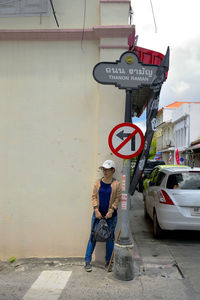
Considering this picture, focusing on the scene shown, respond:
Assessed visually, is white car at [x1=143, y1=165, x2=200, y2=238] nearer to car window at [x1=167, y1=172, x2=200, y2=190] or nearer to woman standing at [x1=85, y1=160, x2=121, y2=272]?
car window at [x1=167, y1=172, x2=200, y2=190]

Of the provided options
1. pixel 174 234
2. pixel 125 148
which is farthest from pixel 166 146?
pixel 125 148

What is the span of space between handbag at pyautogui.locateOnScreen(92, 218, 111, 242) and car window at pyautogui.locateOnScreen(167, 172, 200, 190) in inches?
114

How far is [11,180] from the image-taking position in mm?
5480

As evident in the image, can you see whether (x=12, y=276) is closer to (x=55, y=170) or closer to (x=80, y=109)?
(x=55, y=170)

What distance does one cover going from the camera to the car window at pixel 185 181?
6998 mm

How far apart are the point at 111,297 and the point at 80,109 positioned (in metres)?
3.10

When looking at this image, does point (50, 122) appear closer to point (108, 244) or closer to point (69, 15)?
point (69, 15)

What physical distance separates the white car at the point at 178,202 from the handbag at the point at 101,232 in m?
2.58

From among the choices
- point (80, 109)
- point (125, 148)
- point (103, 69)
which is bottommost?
point (125, 148)

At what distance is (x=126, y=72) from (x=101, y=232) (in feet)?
8.21

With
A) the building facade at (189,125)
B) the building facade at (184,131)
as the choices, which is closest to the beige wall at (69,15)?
the building facade at (184,131)

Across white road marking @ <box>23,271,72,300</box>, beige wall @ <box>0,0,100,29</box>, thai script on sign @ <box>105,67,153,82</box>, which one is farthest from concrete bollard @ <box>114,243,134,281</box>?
beige wall @ <box>0,0,100,29</box>

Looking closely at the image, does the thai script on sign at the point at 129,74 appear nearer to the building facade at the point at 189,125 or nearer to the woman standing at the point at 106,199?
the woman standing at the point at 106,199

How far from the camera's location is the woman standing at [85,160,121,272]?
4848 millimetres
